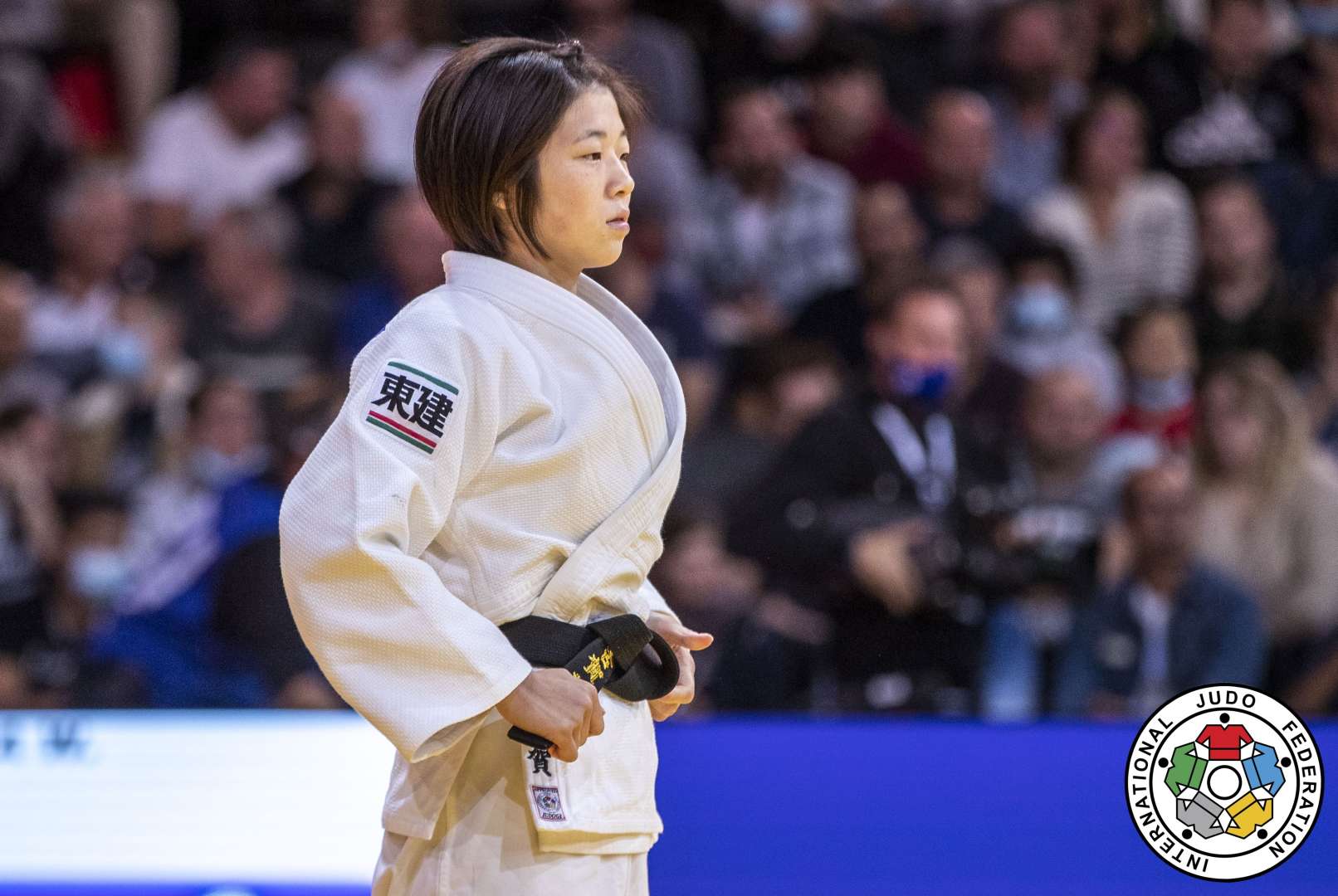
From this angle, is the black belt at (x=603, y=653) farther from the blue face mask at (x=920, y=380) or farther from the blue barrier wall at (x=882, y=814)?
the blue face mask at (x=920, y=380)

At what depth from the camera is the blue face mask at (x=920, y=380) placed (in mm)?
4492

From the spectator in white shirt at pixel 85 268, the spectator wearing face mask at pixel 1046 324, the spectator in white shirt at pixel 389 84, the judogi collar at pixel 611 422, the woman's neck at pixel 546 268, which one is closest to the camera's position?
the judogi collar at pixel 611 422

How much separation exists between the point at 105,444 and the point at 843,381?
2.59m

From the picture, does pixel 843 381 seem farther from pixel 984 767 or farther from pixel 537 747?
pixel 537 747

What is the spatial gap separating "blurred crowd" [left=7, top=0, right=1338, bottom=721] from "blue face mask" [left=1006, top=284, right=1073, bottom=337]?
0.05 ft

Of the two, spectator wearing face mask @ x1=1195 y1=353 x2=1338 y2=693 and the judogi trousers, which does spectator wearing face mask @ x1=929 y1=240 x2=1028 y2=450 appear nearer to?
spectator wearing face mask @ x1=1195 y1=353 x2=1338 y2=693

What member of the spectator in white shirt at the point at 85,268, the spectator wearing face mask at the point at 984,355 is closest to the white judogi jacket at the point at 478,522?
the spectator wearing face mask at the point at 984,355

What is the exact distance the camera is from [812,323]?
6176mm

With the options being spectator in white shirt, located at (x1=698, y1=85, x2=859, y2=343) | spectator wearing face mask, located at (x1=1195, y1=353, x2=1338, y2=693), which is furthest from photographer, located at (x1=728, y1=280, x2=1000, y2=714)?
spectator in white shirt, located at (x1=698, y1=85, x2=859, y2=343)

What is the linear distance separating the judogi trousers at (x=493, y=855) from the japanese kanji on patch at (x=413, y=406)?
38cm

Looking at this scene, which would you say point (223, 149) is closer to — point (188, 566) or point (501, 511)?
point (188, 566)

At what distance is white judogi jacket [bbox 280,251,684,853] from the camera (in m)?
1.98

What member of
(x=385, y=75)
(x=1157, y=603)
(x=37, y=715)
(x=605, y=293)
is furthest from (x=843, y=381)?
(x=605, y=293)

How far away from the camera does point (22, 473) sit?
5.57 metres
